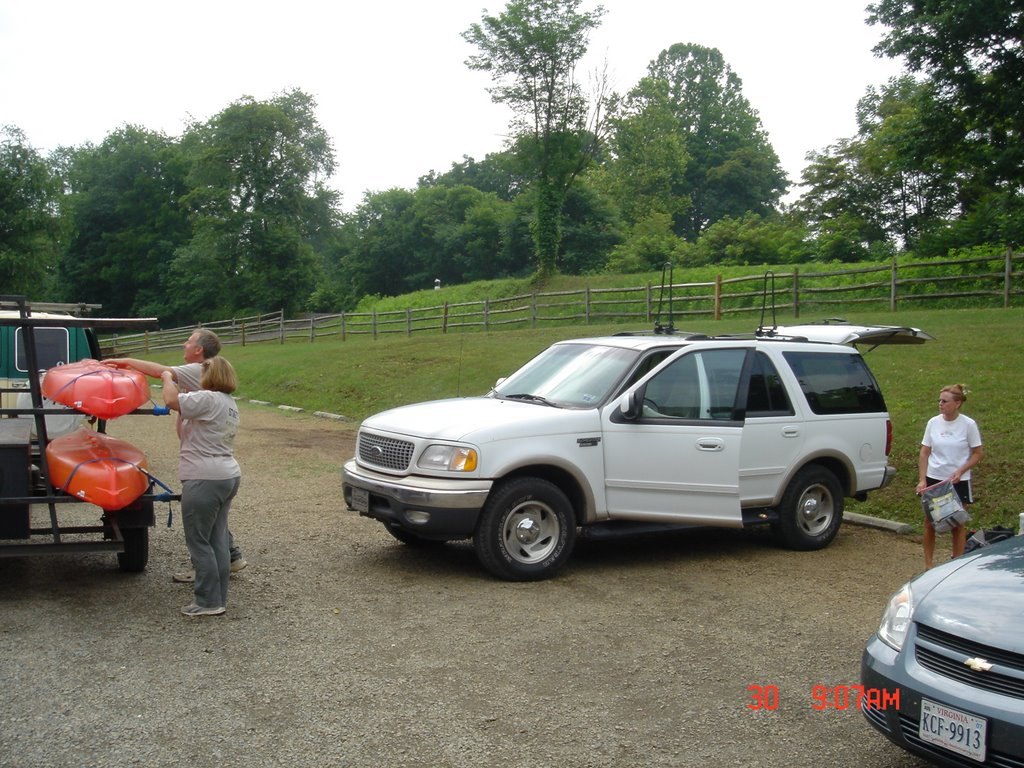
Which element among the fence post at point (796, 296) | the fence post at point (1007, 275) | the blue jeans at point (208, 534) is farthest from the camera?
the fence post at point (796, 296)

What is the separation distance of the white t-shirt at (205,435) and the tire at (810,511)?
16.0ft

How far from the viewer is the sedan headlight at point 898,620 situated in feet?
14.1

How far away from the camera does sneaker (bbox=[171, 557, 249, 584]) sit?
23.8 feet

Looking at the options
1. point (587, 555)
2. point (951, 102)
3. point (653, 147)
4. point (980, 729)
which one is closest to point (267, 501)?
point (587, 555)

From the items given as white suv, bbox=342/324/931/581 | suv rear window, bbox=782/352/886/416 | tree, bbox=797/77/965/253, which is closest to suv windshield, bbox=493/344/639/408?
white suv, bbox=342/324/931/581

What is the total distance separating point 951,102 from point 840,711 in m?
15.9

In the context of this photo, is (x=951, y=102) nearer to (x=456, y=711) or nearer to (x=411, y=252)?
(x=456, y=711)

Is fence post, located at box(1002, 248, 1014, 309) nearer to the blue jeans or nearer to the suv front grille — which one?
the suv front grille

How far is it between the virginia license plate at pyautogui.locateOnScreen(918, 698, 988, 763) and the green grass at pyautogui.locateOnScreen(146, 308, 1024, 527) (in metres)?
6.51

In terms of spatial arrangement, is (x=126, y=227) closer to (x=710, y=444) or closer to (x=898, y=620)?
(x=710, y=444)

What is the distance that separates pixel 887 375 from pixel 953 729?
1185 cm

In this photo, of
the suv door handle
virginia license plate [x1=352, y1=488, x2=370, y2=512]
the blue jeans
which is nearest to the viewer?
the blue jeans

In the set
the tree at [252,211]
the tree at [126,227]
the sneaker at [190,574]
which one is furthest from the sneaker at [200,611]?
the tree at [126,227]
